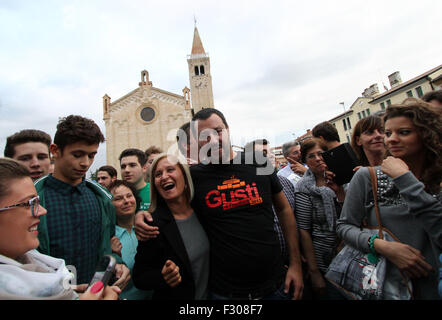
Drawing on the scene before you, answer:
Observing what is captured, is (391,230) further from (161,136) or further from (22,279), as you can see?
(161,136)

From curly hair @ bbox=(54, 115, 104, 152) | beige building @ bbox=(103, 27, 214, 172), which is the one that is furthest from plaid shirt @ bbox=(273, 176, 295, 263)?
beige building @ bbox=(103, 27, 214, 172)

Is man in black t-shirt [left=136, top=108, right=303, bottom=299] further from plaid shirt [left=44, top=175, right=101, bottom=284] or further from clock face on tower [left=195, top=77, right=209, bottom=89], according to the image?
clock face on tower [left=195, top=77, right=209, bottom=89]

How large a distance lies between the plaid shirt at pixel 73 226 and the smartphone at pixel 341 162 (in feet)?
8.20

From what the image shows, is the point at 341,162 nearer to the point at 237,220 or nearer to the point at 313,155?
the point at 313,155

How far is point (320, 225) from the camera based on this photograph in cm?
222

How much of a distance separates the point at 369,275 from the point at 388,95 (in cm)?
2871

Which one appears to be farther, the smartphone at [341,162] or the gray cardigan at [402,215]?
the smartphone at [341,162]

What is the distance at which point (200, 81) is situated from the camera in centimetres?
2934

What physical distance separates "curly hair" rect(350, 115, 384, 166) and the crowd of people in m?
0.02

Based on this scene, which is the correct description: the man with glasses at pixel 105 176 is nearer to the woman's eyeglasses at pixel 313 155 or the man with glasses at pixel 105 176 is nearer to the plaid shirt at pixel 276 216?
the plaid shirt at pixel 276 216

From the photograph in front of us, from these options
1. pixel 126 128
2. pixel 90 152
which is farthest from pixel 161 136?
pixel 90 152

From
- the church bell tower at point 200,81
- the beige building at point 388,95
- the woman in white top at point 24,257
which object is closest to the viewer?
the woman in white top at point 24,257

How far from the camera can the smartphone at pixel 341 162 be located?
223cm

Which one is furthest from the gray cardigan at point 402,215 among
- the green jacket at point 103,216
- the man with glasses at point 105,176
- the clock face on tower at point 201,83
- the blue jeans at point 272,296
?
the clock face on tower at point 201,83
